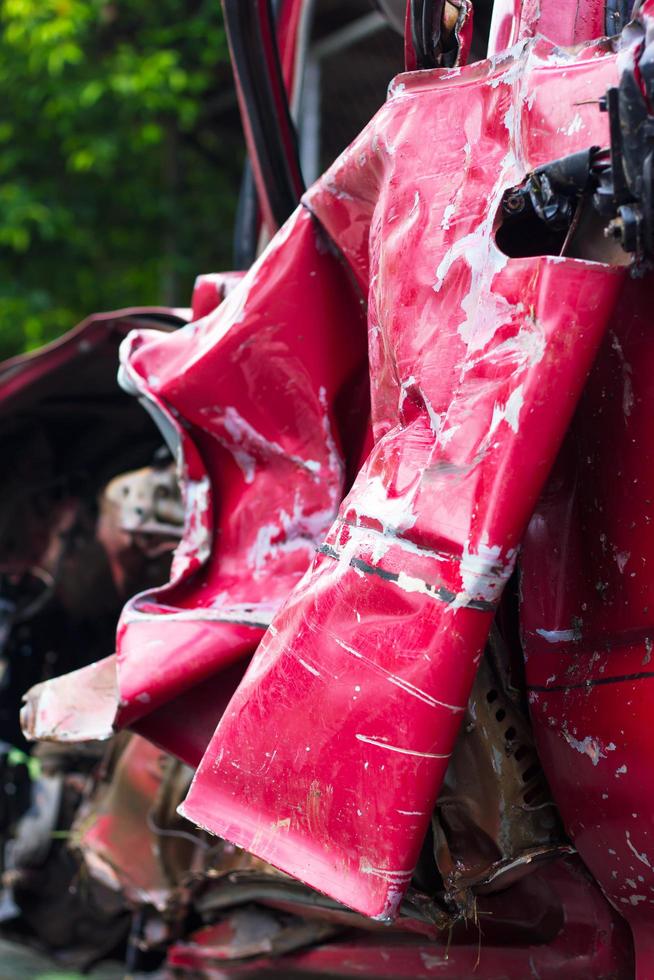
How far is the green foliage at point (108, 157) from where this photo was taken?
532 cm

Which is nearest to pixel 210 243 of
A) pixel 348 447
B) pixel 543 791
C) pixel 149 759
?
pixel 149 759

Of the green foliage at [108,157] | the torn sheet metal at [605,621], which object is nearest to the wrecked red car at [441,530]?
the torn sheet metal at [605,621]

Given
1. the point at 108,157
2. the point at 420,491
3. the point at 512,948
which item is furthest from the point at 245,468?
the point at 108,157

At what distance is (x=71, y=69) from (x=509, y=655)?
16.4 feet

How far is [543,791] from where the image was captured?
1255 mm

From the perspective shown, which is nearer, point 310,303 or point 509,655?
point 509,655

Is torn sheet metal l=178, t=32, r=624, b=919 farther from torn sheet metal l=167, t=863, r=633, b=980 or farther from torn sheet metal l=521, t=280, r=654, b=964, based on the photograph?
torn sheet metal l=167, t=863, r=633, b=980

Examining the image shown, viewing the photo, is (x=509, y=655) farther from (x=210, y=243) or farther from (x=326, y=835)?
(x=210, y=243)

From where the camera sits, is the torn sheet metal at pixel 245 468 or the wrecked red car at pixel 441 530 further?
the torn sheet metal at pixel 245 468

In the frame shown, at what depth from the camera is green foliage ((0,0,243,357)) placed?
17.5 feet

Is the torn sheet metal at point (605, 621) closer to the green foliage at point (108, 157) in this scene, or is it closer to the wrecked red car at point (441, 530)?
the wrecked red car at point (441, 530)

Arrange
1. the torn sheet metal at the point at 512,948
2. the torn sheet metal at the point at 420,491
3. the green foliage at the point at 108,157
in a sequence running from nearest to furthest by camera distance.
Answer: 1. the torn sheet metal at the point at 420,491
2. the torn sheet metal at the point at 512,948
3. the green foliage at the point at 108,157

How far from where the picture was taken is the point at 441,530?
1.03m

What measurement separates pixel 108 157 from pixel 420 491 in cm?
476
